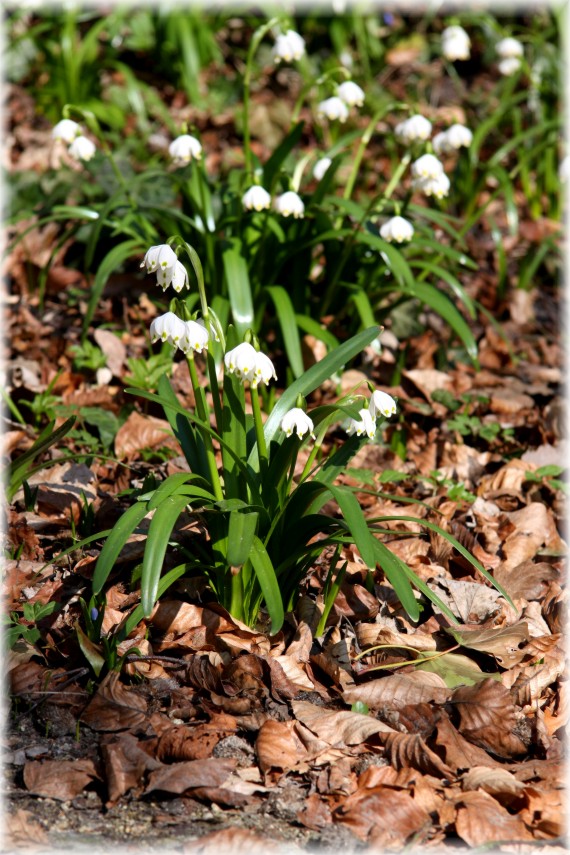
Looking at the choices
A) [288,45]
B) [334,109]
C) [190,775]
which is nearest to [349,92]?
[334,109]

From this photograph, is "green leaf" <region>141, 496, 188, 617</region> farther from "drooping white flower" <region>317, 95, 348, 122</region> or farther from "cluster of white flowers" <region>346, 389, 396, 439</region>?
"drooping white flower" <region>317, 95, 348, 122</region>

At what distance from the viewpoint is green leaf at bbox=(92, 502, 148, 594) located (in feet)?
6.32

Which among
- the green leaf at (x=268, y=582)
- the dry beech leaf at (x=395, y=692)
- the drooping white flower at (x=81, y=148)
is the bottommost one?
the dry beech leaf at (x=395, y=692)

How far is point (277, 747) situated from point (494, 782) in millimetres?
487

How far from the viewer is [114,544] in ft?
6.55

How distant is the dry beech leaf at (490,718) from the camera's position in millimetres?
2109

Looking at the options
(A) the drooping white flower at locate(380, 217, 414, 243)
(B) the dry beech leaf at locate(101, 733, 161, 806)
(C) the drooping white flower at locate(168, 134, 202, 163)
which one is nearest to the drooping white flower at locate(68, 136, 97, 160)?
(C) the drooping white flower at locate(168, 134, 202, 163)

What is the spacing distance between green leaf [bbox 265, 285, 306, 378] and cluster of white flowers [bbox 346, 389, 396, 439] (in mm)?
1073

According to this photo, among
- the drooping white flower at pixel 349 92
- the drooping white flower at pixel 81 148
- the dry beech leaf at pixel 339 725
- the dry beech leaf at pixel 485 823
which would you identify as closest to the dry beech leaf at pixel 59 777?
the dry beech leaf at pixel 339 725

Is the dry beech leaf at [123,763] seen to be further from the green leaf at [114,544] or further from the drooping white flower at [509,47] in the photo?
the drooping white flower at [509,47]

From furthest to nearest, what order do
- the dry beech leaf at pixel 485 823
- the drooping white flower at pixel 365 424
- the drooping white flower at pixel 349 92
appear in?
1. the drooping white flower at pixel 349 92
2. the drooping white flower at pixel 365 424
3. the dry beech leaf at pixel 485 823

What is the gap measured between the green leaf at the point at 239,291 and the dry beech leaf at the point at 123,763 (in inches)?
68.1

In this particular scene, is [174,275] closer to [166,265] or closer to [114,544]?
[166,265]

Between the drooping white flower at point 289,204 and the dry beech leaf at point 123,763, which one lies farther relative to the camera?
the drooping white flower at point 289,204
